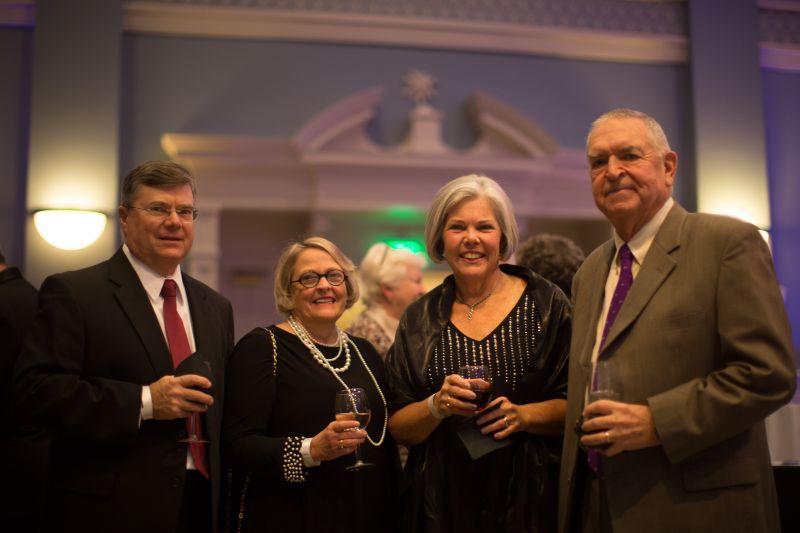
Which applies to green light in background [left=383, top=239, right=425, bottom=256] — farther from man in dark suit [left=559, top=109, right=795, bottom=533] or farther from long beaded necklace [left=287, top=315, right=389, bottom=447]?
man in dark suit [left=559, top=109, right=795, bottom=533]

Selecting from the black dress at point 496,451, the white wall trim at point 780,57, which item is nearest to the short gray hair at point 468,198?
the black dress at point 496,451

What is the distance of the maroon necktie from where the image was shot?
2314mm

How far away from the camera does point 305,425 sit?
94.3 inches

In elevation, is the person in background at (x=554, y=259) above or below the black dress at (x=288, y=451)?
above

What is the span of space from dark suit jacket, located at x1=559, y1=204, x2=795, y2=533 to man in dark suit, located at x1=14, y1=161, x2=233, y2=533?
3.61 ft

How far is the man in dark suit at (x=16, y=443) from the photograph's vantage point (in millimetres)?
3510

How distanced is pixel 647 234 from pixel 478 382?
589mm

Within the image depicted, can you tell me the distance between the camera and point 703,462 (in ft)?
6.23

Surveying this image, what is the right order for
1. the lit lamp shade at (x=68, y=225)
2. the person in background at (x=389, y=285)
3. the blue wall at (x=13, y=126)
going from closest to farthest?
the person in background at (x=389, y=285) < the lit lamp shade at (x=68, y=225) < the blue wall at (x=13, y=126)

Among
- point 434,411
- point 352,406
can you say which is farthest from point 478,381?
point 352,406

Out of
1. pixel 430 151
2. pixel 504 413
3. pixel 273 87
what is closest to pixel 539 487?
pixel 504 413

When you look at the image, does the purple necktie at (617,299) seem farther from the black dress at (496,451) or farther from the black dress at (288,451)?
the black dress at (288,451)

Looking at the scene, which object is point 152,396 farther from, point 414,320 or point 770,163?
point 770,163

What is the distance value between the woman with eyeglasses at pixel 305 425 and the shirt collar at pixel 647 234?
2.85ft
